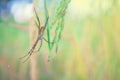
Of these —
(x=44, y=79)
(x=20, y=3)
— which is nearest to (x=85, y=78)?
(x=44, y=79)

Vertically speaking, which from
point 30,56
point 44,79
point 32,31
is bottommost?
point 44,79

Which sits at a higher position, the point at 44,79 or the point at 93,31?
the point at 93,31

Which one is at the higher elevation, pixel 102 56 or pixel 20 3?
pixel 20 3

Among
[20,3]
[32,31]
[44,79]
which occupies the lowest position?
[44,79]

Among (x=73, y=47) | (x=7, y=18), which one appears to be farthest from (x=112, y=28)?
(x=7, y=18)

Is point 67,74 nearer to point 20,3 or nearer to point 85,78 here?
point 85,78

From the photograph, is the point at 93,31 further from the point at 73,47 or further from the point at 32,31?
the point at 32,31
